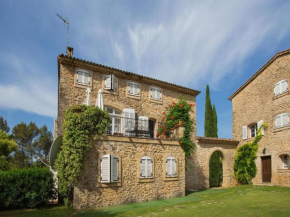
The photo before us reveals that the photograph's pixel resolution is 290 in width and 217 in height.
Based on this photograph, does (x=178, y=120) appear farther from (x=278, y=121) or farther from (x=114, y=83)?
(x=278, y=121)

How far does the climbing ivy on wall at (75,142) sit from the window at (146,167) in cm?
273

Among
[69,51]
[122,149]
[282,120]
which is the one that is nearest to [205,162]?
[282,120]

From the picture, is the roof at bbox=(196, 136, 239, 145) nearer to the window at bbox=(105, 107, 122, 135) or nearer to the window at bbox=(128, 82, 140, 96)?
the window at bbox=(128, 82, 140, 96)

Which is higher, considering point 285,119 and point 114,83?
point 114,83

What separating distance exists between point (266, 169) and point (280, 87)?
624 centimetres

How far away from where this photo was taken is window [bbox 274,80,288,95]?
1581 centimetres

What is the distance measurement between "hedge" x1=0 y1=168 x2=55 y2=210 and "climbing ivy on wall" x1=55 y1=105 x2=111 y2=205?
A: 67 cm

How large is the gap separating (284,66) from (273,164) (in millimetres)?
7134

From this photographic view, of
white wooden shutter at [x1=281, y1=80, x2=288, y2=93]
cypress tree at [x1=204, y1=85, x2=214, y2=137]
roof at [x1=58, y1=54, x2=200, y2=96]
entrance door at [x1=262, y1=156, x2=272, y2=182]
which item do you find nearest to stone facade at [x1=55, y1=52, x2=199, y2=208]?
roof at [x1=58, y1=54, x2=200, y2=96]

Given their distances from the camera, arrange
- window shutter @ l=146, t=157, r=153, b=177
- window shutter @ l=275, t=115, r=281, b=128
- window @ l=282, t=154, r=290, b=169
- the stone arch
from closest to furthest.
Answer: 1. window shutter @ l=146, t=157, r=153, b=177
2. window @ l=282, t=154, r=290, b=169
3. window shutter @ l=275, t=115, r=281, b=128
4. the stone arch

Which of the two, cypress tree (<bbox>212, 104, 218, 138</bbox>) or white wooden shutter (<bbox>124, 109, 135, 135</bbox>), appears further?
cypress tree (<bbox>212, 104, 218, 138</bbox>)


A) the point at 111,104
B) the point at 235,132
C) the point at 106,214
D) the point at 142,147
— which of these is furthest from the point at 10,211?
the point at 235,132

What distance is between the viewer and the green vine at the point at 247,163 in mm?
17416

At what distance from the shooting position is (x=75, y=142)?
980 centimetres
